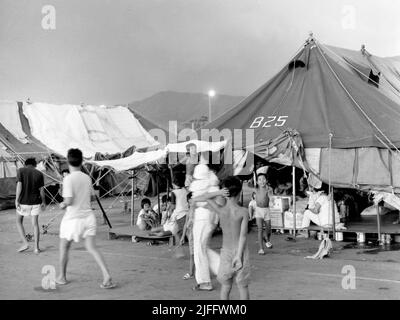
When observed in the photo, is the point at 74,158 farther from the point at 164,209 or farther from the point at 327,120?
the point at 327,120

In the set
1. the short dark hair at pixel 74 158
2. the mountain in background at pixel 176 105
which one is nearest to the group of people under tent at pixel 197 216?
the short dark hair at pixel 74 158

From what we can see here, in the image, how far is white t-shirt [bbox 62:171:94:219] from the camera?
6.91 m

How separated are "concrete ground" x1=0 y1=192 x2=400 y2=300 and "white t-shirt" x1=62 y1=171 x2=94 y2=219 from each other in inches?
39.2

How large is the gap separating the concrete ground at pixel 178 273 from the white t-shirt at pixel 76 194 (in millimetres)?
997

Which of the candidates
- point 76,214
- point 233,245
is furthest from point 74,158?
point 233,245

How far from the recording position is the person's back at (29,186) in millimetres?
9602

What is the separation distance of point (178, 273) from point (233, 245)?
2.86 meters

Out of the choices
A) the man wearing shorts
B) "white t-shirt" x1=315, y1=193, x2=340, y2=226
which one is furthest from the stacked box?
the man wearing shorts

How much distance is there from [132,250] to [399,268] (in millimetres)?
4814

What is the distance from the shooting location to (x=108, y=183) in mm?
24062

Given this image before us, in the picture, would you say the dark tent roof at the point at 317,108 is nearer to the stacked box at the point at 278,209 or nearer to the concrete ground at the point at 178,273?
the stacked box at the point at 278,209

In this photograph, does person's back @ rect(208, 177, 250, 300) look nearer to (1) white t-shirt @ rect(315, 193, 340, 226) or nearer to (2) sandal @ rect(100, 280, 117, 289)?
(2) sandal @ rect(100, 280, 117, 289)
